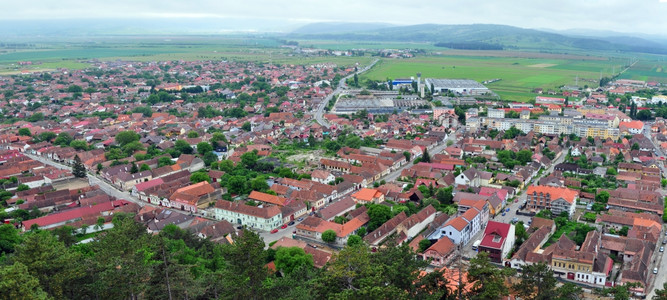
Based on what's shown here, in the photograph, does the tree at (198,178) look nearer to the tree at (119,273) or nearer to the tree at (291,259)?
the tree at (291,259)

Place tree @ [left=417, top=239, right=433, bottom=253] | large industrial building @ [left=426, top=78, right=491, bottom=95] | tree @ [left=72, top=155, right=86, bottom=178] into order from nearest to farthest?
tree @ [left=417, top=239, right=433, bottom=253]
tree @ [left=72, top=155, right=86, bottom=178]
large industrial building @ [left=426, top=78, right=491, bottom=95]

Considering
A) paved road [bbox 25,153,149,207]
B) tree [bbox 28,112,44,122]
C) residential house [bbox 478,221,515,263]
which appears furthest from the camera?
tree [bbox 28,112,44,122]

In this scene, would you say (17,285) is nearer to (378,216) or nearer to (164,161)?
(378,216)

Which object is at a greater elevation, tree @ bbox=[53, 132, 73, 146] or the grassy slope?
the grassy slope

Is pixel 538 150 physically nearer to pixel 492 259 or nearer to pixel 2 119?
pixel 492 259

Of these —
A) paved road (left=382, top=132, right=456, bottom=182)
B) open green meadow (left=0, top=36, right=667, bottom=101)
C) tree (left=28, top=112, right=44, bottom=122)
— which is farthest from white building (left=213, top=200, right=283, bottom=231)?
open green meadow (left=0, top=36, right=667, bottom=101)

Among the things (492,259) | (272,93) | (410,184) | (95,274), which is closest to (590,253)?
(492,259)

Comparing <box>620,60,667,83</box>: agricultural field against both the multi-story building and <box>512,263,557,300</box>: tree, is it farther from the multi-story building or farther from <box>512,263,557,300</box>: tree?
<box>512,263,557,300</box>: tree
